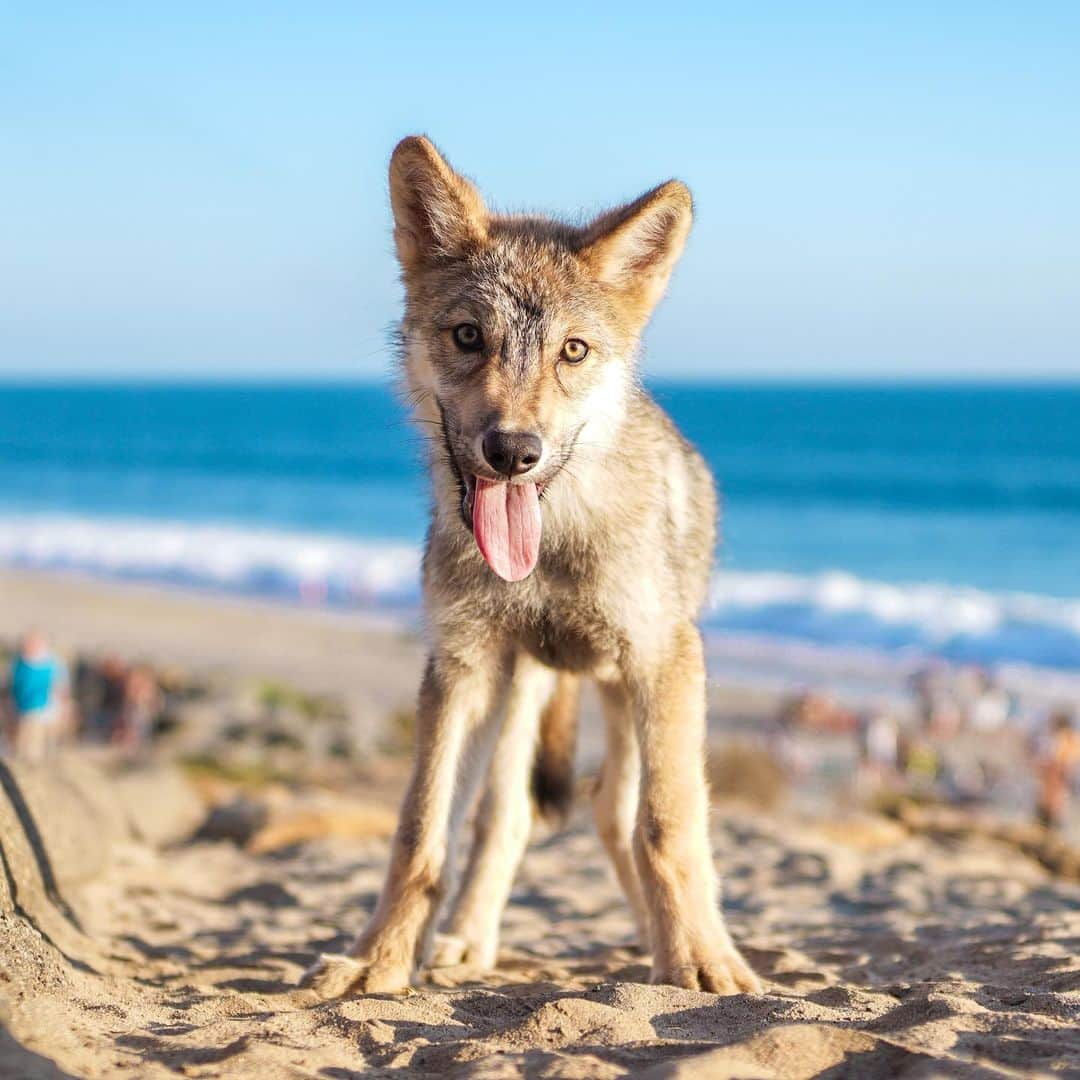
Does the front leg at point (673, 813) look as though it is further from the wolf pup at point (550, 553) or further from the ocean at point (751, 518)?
the ocean at point (751, 518)

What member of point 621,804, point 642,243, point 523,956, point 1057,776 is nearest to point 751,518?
point 1057,776

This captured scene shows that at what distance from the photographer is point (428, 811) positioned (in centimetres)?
538

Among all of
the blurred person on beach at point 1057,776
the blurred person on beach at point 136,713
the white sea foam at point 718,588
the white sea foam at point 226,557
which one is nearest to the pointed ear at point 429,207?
the blurred person on beach at point 1057,776

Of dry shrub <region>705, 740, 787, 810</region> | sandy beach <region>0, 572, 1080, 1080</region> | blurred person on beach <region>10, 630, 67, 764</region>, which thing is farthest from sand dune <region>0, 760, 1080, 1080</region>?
blurred person on beach <region>10, 630, 67, 764</region>

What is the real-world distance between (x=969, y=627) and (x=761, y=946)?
92.4ft

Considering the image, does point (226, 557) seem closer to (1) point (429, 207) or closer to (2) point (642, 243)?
(1) point (429, 207)

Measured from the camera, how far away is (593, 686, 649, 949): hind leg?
19.6 feet

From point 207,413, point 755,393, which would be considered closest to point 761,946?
point 207,413

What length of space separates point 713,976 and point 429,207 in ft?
10.2

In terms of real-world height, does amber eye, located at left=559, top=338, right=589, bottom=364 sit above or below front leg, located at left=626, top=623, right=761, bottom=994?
above

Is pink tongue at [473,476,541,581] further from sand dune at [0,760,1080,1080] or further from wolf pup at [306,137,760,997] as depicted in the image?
sand dune at [0,760,1080,1080]

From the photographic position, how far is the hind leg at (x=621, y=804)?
19.6 ft

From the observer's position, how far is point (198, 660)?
90.3ft

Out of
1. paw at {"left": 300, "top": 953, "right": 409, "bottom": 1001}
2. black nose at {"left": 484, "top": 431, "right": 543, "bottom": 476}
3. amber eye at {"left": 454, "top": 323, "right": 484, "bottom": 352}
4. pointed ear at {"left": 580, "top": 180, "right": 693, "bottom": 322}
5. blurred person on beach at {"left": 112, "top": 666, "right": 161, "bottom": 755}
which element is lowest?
blurred person on beach at {"left": 112, "top": 666, "right": 161, "bottom": 755}
